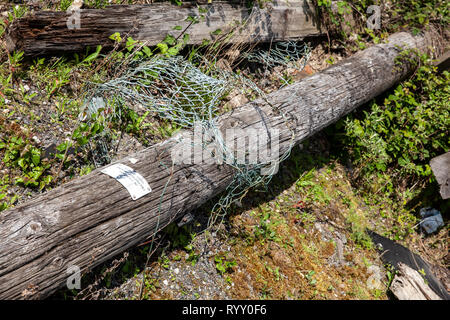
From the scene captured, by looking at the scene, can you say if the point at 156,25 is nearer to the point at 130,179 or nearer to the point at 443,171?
the point at 130,179

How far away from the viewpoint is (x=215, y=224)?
3168 mm

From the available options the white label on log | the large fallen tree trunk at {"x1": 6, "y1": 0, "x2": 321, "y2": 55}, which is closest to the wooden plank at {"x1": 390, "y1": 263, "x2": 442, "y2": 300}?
the white label on log

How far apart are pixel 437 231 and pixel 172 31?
374 centimetres

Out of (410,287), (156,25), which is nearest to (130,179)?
(156,25)

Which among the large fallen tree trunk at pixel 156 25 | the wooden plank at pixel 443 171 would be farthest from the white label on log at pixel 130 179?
the wooden plank at pixel 443 171

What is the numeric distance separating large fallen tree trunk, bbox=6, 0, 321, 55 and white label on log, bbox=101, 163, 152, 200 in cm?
155

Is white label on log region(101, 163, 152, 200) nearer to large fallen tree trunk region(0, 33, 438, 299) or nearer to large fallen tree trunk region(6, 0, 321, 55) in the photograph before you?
large fallen tree trunk region(0, 33, 438, 299)

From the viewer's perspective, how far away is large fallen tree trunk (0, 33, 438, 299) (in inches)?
76.7

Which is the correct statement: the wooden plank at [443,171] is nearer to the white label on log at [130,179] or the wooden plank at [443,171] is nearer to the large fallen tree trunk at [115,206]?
the large fallen tree trunk at [115,206]

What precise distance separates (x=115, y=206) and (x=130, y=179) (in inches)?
8.2

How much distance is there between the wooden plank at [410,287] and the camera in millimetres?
3178

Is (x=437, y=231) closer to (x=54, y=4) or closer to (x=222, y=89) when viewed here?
(x=222, y=89)

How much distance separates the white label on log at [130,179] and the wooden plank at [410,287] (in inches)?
91.7

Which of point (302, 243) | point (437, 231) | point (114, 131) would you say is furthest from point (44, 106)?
point (437, 231)
